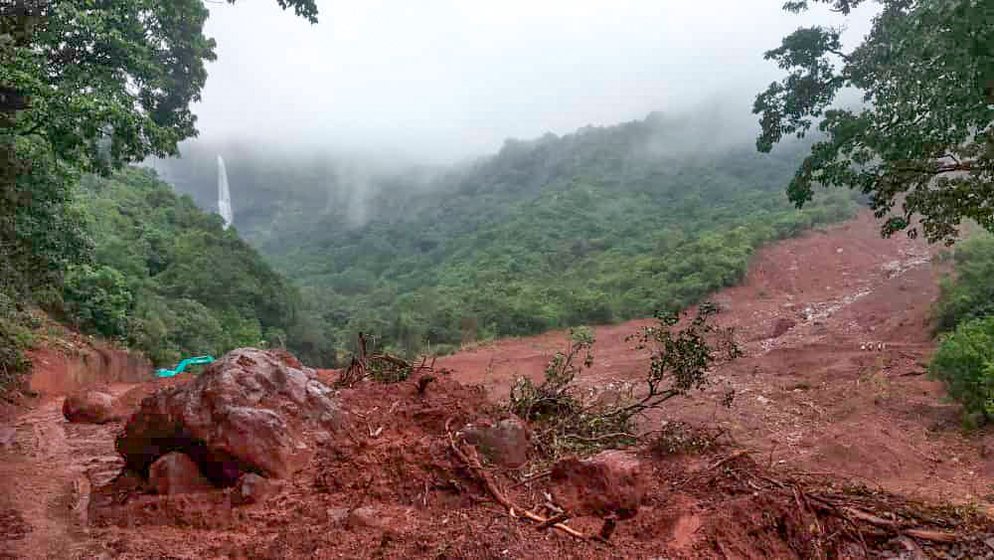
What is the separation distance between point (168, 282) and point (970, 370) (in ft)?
61.9

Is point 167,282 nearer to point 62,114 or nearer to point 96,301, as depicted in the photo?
point 96,301

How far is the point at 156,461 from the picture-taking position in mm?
4430

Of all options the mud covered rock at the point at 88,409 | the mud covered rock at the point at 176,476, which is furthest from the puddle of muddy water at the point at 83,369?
the mud covered rock at the point at 176,476

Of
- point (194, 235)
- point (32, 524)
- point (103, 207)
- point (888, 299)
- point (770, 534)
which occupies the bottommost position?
point (888, 299)

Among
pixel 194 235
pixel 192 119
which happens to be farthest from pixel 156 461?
pixel 194 235

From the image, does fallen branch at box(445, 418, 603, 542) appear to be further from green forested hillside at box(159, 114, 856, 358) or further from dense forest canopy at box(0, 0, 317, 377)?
green forested hillside at box(159, 114, 856, 358)

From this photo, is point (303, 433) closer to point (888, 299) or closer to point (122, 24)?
point (122, 24)

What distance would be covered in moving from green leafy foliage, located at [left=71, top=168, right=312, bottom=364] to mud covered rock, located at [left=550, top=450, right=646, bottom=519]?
39.2 feet

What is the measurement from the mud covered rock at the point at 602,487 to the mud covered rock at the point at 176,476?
7.95 feet

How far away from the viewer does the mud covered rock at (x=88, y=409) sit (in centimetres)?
763

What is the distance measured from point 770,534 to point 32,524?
445 centimetres

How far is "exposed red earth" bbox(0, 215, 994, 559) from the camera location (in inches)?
139

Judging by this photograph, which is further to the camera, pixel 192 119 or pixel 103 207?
pixel 103 207

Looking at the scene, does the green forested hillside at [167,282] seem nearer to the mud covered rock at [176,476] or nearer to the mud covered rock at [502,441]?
the mud covered rock at [176,476]
